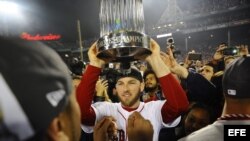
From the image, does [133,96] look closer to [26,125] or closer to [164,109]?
[164,109]

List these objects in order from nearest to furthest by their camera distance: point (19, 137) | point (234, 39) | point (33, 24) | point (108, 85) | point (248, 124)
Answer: point (19, 137), point (248, 124), point (108, 85), point (234, 39), point (33, 24)

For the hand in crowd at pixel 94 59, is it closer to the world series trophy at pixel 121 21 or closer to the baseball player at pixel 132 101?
the baseball player at pixel 132 101

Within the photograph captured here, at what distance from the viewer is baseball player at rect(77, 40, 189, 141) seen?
2.25 m

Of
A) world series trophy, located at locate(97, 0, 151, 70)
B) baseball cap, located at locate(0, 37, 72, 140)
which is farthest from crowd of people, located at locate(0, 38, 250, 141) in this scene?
world series trophy, located at locate(97, 0, 151, 70)

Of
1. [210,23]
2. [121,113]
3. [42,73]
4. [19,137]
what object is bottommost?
[121,113]

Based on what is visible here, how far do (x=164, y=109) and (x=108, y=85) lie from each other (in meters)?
1.65

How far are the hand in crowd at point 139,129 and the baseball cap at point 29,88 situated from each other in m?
1.85

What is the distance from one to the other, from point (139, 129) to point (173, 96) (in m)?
0.43

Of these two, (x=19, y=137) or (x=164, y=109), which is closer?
(x=19, y=137)

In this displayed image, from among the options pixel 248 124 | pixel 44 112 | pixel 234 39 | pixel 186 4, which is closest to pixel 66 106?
pixel 44 112

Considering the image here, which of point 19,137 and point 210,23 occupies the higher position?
point 210,23

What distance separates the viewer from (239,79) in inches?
67.2

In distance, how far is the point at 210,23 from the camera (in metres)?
→ 25.8

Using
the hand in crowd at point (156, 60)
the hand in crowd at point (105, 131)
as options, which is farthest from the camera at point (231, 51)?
the hand in crowd at point (105, 131)
